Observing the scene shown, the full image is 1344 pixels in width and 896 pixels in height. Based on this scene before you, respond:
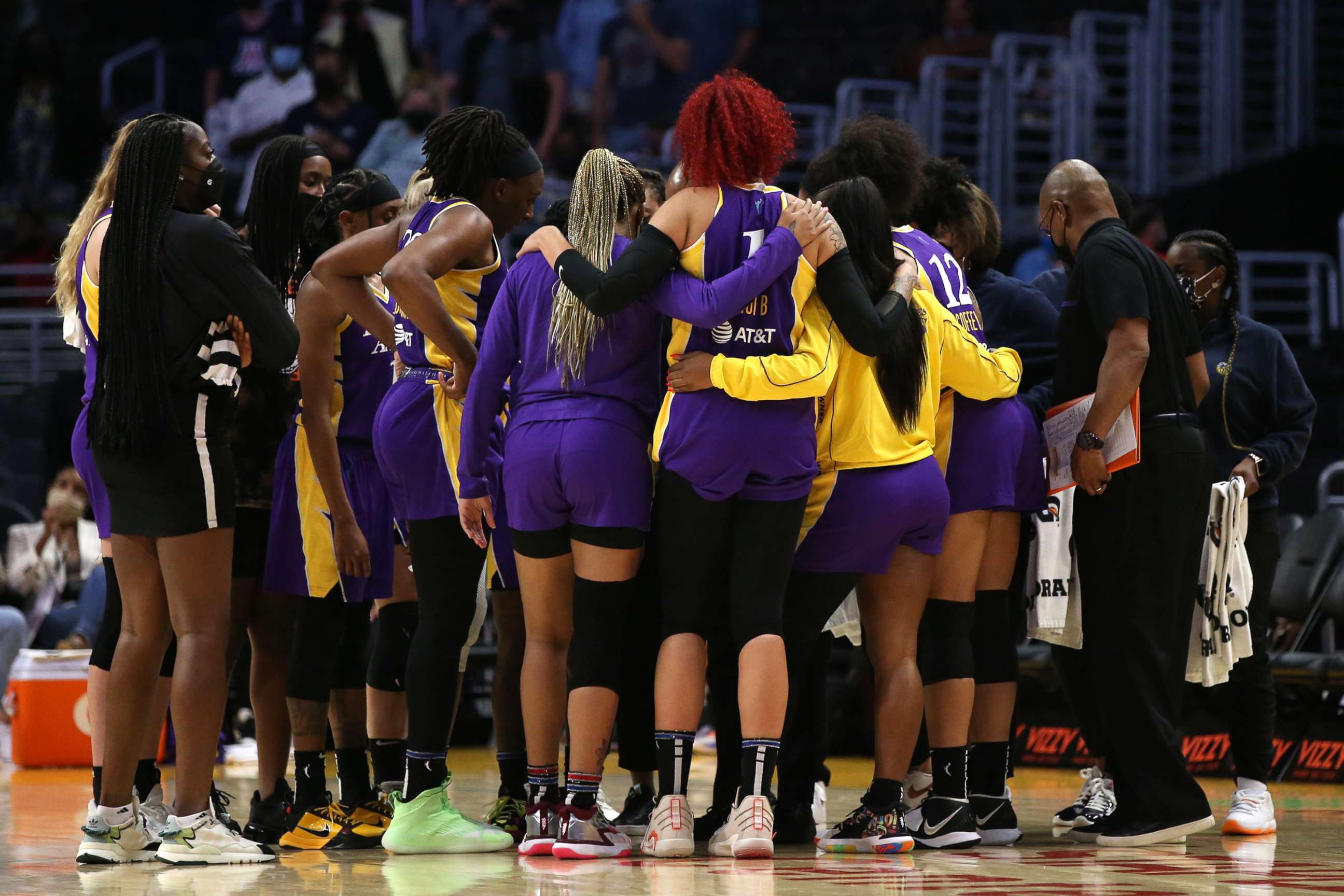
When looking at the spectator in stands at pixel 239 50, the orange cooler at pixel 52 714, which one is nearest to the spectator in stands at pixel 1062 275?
the orange cooler at pixel 52 714

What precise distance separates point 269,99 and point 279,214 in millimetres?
7912

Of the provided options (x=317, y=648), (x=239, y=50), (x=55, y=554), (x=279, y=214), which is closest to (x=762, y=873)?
(x=317, y=648)

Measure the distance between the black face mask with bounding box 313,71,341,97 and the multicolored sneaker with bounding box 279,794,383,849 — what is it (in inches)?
317

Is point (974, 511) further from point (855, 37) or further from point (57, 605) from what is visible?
point (855, 37)

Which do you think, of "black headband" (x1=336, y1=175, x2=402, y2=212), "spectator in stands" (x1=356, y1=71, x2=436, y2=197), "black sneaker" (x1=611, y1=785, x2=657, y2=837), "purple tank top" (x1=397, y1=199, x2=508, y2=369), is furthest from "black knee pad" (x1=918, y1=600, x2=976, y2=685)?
"spectator in stands" (x1=356, y1=71, x2=436, y2=197)

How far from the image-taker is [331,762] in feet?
23.3

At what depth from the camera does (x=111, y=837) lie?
397 centimetres

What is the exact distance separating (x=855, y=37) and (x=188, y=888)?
36.3 ft

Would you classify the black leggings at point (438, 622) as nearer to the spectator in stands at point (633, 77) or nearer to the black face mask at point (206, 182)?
the black face mask at point (206, 182)

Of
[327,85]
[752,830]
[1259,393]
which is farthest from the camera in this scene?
[327,85]

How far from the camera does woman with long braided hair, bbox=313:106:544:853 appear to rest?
405cm

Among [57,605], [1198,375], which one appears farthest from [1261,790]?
[57,605]

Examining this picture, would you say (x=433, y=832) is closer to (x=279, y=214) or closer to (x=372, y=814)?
(x=372, y=814)

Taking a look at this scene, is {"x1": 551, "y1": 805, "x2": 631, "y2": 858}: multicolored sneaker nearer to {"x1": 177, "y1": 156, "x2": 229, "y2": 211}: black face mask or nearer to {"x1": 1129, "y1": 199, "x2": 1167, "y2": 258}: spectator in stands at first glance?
{"x1": 177, "y1": 156, "x2": 229, "y2": 211}: black face mask
